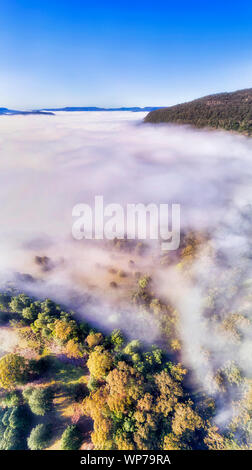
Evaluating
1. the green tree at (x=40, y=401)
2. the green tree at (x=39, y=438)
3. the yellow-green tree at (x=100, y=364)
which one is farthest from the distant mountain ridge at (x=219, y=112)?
the green tree at (x=39, y=438)

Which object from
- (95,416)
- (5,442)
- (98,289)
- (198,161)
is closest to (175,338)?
(95,416)

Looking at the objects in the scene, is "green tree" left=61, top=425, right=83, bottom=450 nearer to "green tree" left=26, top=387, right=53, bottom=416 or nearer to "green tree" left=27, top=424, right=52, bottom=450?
"green tree" left=27, top=424, right=52, bottom=450

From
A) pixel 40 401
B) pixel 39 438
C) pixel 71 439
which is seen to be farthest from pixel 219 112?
pixel 39 438

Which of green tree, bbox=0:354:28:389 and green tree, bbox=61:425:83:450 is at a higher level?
green tree, bbox=0:354:28:389

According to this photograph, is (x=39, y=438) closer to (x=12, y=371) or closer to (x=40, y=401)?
(x=40, y=401)

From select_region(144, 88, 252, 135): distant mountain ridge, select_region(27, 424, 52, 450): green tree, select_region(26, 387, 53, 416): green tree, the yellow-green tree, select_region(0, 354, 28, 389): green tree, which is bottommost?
select_region(27, 424, 52, 450): green tree

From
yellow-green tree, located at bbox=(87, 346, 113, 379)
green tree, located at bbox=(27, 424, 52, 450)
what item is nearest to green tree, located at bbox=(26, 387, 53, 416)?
green tree, located at bbox=(27, 424, 52, 450)

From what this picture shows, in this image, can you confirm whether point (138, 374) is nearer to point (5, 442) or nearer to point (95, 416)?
point (95, 416)
